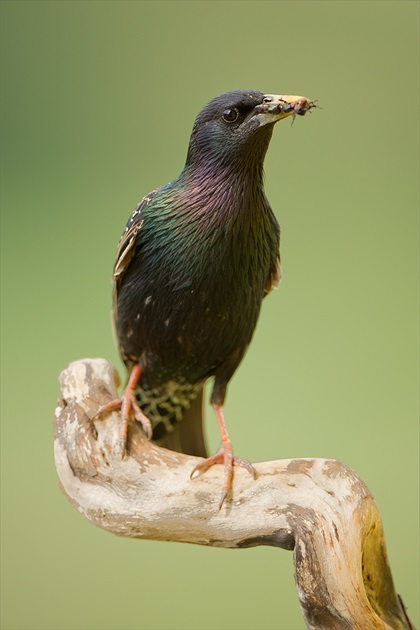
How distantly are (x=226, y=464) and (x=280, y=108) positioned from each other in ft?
3.45

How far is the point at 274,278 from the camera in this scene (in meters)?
2.70

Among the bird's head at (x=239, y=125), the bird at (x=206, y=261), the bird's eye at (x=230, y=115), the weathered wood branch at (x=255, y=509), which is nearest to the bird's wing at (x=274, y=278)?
the bird at (x=206, y=261)

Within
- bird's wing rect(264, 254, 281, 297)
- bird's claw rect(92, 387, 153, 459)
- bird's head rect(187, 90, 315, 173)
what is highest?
bird's head rect(187, 90, 315, 173)

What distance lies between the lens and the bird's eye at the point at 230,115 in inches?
87.3

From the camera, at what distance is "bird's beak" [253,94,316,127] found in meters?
2.09

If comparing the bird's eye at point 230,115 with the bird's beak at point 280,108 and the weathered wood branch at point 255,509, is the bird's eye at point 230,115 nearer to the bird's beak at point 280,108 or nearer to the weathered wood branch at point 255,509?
the bird's beak at point 280,108

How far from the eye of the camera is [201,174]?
235cm

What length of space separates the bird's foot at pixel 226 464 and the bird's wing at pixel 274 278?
0.59 m

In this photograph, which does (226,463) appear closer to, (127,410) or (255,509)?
(255,509)

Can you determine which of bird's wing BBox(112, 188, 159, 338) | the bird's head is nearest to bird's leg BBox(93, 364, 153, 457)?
bird's wing BBox(112, 188, 159, 338)

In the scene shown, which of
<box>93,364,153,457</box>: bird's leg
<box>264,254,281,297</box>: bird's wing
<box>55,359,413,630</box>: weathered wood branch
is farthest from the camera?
<box>264,254,281,297</box>: bird's wing

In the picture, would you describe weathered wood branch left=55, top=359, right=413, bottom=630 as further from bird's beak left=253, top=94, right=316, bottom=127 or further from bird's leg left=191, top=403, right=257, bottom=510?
bird's beak left=253, top=94, right=316, bottom=127

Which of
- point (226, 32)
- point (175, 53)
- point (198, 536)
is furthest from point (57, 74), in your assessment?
point (198, 536)

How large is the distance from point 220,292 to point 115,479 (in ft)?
2.14
